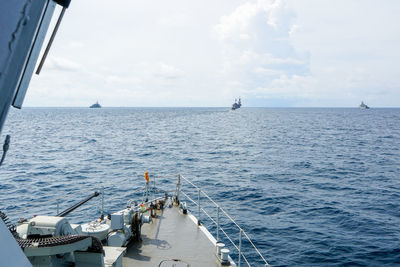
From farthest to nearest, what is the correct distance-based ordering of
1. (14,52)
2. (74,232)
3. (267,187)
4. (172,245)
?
(267,187), (172,245), (74,232), (14,52)

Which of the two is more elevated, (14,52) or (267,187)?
(14,52)

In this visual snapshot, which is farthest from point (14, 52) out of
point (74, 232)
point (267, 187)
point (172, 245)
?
point (267, 187)

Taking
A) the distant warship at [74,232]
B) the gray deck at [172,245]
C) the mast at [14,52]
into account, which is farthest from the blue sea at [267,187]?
the mast at [14,52]

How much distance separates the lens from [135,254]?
939 cm

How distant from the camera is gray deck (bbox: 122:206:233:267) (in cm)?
902

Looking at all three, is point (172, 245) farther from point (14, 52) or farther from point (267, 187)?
point (267, 187)

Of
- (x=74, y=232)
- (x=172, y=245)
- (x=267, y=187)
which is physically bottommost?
(x=267, y=187)

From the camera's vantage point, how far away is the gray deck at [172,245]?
29.6ft

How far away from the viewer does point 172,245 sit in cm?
1001

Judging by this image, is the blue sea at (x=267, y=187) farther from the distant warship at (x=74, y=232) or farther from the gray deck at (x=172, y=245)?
the gray deck at (x=172, y=245)

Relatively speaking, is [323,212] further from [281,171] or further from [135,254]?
[135,254]

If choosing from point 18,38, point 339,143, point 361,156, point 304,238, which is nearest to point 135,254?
point 18,38

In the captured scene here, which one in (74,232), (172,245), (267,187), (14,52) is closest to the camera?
(14,52)

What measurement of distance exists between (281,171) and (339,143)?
98.4 feet
